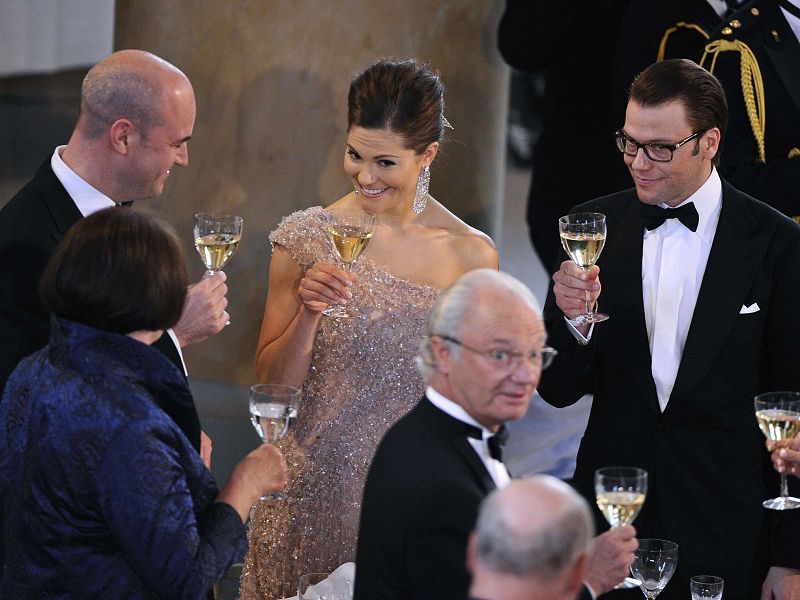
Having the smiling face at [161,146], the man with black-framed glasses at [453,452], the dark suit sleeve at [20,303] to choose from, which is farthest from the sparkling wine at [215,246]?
the man with black-framed glasses at [453,452]

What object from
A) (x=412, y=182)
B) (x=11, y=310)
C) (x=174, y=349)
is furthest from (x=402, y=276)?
(x=11, y=310)

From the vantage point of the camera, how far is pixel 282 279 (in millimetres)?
3615

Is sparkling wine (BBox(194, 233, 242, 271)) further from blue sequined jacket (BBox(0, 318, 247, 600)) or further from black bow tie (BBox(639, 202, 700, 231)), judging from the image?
black bow tie (BBox(639, 202, 700, 231))

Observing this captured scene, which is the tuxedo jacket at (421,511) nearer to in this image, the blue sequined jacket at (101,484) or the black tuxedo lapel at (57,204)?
the blue sequined jacket at (101,484)

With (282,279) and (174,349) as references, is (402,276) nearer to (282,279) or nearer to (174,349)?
(282,279)

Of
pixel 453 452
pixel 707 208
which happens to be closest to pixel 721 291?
pixel 707 208

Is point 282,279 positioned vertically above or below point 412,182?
below

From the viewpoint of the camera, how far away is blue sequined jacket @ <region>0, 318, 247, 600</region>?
226cm

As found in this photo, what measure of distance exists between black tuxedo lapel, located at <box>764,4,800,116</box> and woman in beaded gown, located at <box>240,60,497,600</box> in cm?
152

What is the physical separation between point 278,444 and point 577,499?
2.01 meters

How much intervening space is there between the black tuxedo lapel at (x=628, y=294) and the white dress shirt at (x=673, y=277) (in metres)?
0.03

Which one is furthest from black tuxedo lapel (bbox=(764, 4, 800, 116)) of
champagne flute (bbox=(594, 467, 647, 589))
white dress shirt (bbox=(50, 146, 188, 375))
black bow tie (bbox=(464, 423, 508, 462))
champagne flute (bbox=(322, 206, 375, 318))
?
black bow tie (bbox=(464, 423, 508, 462))

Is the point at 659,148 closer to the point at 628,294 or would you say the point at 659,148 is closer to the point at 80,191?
the point at 628,294

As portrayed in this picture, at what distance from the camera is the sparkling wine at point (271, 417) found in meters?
2.65
